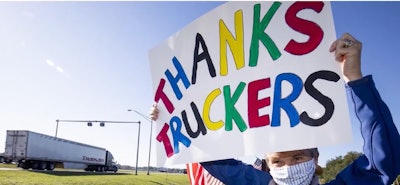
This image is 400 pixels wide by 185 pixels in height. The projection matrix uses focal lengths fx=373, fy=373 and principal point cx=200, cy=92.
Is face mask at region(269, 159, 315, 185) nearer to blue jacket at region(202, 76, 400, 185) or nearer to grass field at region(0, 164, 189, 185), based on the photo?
blue jacket at region(202, 76, 400, 185)

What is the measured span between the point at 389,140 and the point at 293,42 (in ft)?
2.71

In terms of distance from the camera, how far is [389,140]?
1834 millimetres

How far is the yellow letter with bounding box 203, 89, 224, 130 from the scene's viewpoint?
2.72 meters

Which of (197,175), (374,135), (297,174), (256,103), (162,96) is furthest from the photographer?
(197,175)

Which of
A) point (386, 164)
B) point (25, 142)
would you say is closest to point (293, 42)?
point (386, 164)

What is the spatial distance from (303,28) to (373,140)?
2.65 ft

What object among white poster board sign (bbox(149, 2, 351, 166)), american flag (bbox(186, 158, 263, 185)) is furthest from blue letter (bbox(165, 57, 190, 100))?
american flag (bbox(186, 158, 263, 185))

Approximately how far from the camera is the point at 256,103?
2.46 m

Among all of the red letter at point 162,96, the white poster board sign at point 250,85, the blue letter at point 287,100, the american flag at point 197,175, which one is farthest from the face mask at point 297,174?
the american flag at point 197,175

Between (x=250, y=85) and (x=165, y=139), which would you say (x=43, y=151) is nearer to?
(x=165, y=139)

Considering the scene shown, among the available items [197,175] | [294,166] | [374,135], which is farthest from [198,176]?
[374,135]

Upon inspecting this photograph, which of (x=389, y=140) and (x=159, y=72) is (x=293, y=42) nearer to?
(x=389, y=140)

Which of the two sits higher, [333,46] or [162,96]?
[333,46]

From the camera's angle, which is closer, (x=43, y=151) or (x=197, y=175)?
(x=197, y=175)
